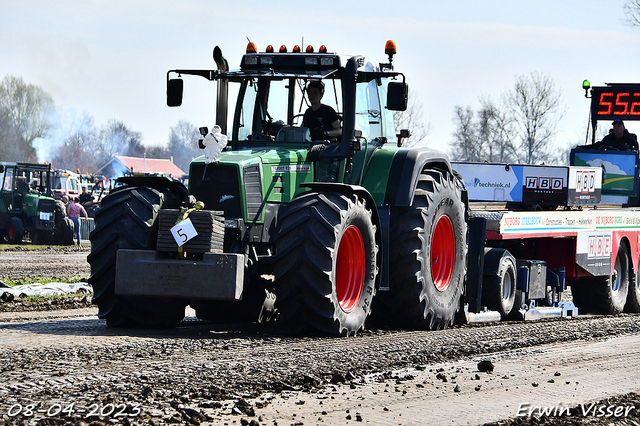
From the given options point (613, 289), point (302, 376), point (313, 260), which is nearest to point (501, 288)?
point (313, 260)

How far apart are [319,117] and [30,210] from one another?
65.4ft

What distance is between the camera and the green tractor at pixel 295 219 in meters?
8.03

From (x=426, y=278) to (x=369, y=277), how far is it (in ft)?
2.93

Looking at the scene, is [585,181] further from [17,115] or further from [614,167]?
[17,115]

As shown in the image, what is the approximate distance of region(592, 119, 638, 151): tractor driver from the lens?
53.1ft

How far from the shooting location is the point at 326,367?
6621 millimetres

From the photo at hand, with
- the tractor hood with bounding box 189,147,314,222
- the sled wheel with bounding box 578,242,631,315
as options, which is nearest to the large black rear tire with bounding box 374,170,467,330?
the tractor hood with bounding box 189,147,314,222

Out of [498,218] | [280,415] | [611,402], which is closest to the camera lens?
[280,415]

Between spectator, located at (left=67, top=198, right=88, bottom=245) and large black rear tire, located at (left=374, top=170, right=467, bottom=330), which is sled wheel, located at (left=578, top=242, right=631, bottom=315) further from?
spectator, located at (left=67, top=198, right=88, bottom=245)

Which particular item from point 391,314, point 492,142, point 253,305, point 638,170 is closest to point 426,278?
point 391,314

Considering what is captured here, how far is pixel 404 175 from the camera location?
9367mm

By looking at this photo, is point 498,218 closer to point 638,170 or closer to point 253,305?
point 253,305

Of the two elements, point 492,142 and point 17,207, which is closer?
point 17,207

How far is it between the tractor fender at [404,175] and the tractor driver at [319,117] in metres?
0.71
